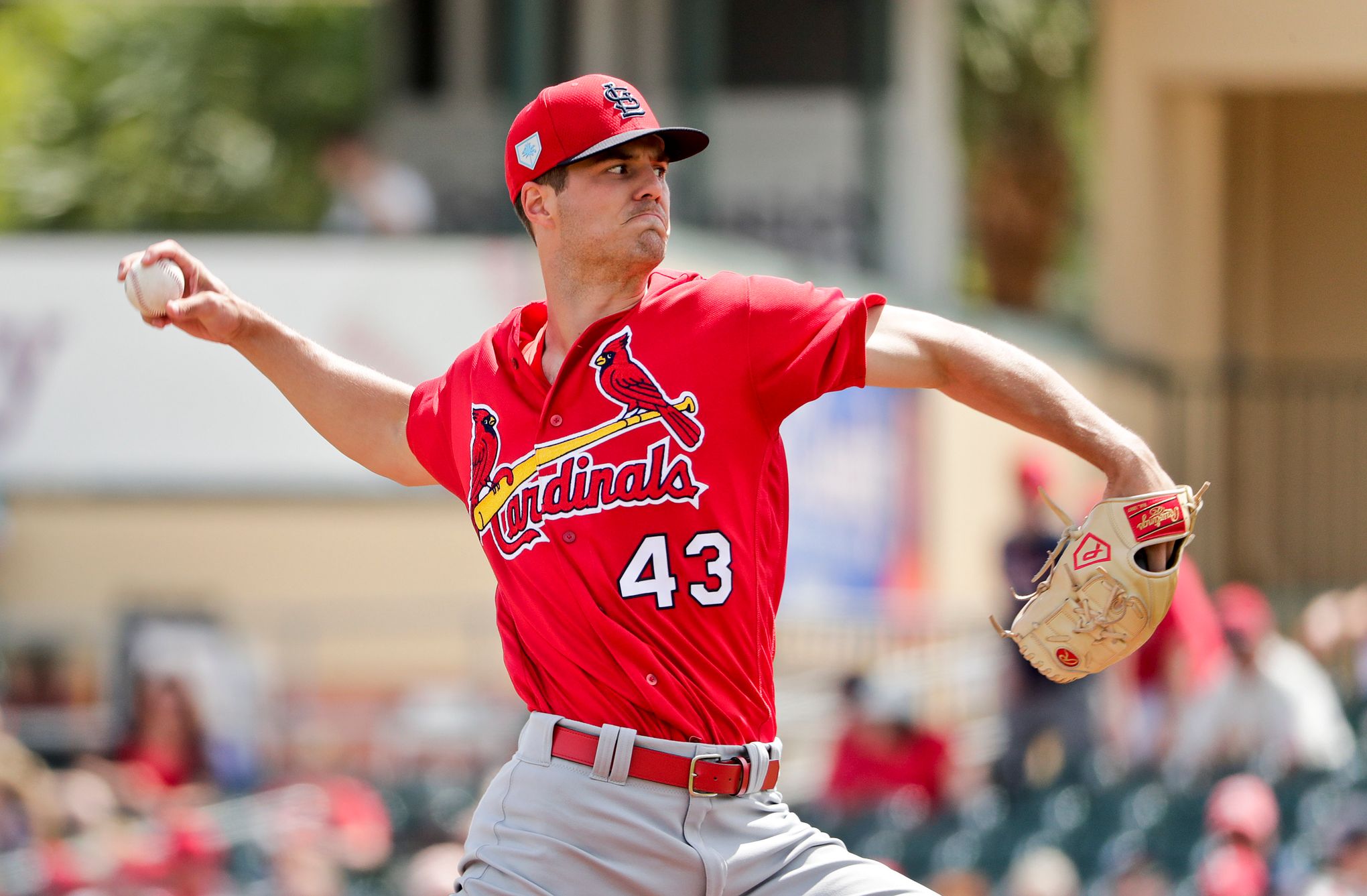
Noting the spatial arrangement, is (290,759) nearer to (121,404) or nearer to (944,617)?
(121,404)

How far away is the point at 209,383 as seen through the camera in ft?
36.7

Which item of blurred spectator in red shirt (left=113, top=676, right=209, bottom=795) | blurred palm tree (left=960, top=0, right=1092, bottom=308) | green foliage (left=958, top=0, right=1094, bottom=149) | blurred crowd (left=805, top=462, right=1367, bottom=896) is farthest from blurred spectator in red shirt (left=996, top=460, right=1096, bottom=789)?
green foliage (left=958, top=0, right=1094, bottom=149)

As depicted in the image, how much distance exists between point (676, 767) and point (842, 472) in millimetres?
8459

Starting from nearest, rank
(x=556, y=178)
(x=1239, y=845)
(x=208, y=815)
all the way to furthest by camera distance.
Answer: (x=556, y=178)
(x=1239, y=845)
(x=208, y=815)

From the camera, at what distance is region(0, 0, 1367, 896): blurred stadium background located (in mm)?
7855

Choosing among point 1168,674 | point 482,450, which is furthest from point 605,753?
point 1168,674

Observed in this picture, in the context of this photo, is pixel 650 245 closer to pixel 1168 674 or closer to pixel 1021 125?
pixel 1168 674

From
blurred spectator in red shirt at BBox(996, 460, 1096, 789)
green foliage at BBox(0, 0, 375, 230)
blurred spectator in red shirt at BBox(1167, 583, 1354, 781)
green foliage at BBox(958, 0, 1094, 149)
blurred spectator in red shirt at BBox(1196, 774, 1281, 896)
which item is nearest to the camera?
blurred spectator in red shirt at BBox(1196, 774, 1281, 896)

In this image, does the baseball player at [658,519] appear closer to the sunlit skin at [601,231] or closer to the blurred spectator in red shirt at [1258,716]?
the sunlit skin at [601,231]

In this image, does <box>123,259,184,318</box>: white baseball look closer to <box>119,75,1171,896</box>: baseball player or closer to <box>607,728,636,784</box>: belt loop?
<box>119,75,1171,896</box>: baseball player

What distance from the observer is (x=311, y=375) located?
374cm

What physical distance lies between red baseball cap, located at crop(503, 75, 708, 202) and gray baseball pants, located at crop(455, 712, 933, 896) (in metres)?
0.94

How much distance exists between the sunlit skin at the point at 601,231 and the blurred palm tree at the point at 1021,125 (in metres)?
12.2

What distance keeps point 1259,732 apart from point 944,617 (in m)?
3.64
